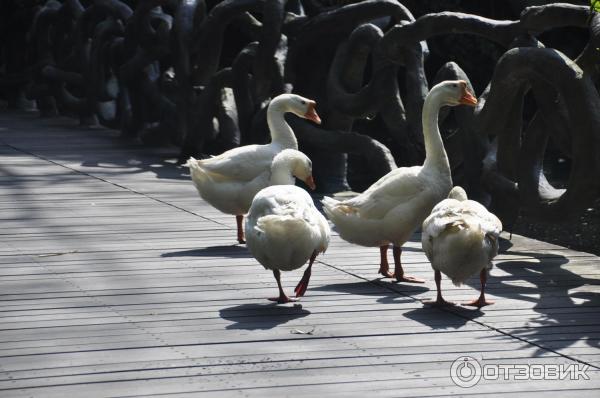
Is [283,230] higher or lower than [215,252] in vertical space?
higher

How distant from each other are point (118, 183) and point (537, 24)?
4.67 m

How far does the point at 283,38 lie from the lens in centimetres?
Answer: 1201

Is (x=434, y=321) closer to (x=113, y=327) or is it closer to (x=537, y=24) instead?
(x=113, y=327)

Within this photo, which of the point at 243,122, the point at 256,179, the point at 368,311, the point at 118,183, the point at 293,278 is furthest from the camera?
the point at 243,122

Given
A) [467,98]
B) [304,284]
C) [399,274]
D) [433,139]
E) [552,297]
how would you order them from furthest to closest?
[467,98]
[433,139]
[399,274]
[552,297]
[304,284]

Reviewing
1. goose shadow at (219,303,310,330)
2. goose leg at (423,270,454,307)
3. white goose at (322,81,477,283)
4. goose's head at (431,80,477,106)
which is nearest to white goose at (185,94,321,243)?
white goose at (322,81,477,283)

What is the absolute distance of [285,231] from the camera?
6387 mm

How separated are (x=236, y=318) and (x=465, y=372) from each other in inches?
58.8

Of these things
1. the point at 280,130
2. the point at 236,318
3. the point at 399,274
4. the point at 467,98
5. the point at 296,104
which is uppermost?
the point at 467,98

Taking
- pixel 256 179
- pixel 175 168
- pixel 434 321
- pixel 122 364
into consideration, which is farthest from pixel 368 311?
pixel 175 168

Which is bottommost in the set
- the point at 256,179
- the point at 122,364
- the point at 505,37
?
the point at 122,364

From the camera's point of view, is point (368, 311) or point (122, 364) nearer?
point (122, 364)

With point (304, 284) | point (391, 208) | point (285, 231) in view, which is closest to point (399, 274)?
point (391, 208)

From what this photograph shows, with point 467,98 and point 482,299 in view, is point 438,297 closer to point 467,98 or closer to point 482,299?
point 482,299
